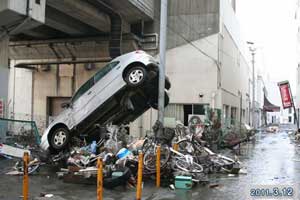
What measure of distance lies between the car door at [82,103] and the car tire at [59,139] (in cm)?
53

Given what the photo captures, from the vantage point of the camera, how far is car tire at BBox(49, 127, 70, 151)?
46.2 feet

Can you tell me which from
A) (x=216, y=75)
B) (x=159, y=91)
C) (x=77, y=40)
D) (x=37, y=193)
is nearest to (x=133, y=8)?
(x=77, y=40)

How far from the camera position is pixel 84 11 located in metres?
18.5

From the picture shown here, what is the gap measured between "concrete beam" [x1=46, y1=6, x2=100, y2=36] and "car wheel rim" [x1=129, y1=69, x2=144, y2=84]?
7.15 metres

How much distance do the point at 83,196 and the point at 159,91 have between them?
21.0 feet

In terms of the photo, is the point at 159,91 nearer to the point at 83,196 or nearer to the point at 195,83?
the point at 83,196

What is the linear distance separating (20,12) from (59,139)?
468 cm

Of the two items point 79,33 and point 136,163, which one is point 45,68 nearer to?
point 79,33

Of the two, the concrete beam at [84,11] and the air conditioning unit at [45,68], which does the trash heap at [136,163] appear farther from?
the air conditioning unit at [45,68]

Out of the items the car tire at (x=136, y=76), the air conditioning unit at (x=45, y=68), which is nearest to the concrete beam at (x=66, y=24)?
the air conditioning unit at (x=45, y=68)

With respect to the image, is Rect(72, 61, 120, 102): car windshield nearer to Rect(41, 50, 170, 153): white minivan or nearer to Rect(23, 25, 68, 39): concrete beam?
Rect(41, 50, 170, 153): white minivan

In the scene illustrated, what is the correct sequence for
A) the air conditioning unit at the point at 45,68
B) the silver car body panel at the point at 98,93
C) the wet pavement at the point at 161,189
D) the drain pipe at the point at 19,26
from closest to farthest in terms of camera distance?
the wet pavement at the point at 161,189 < the drain pipe at the point at 19,26 < the silver car body panel at the point at 98,93 < the air conditioning unit at the point at 45,68

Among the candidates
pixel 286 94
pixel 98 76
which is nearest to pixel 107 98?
pixel 98 76

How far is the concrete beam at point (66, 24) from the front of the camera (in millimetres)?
19312
